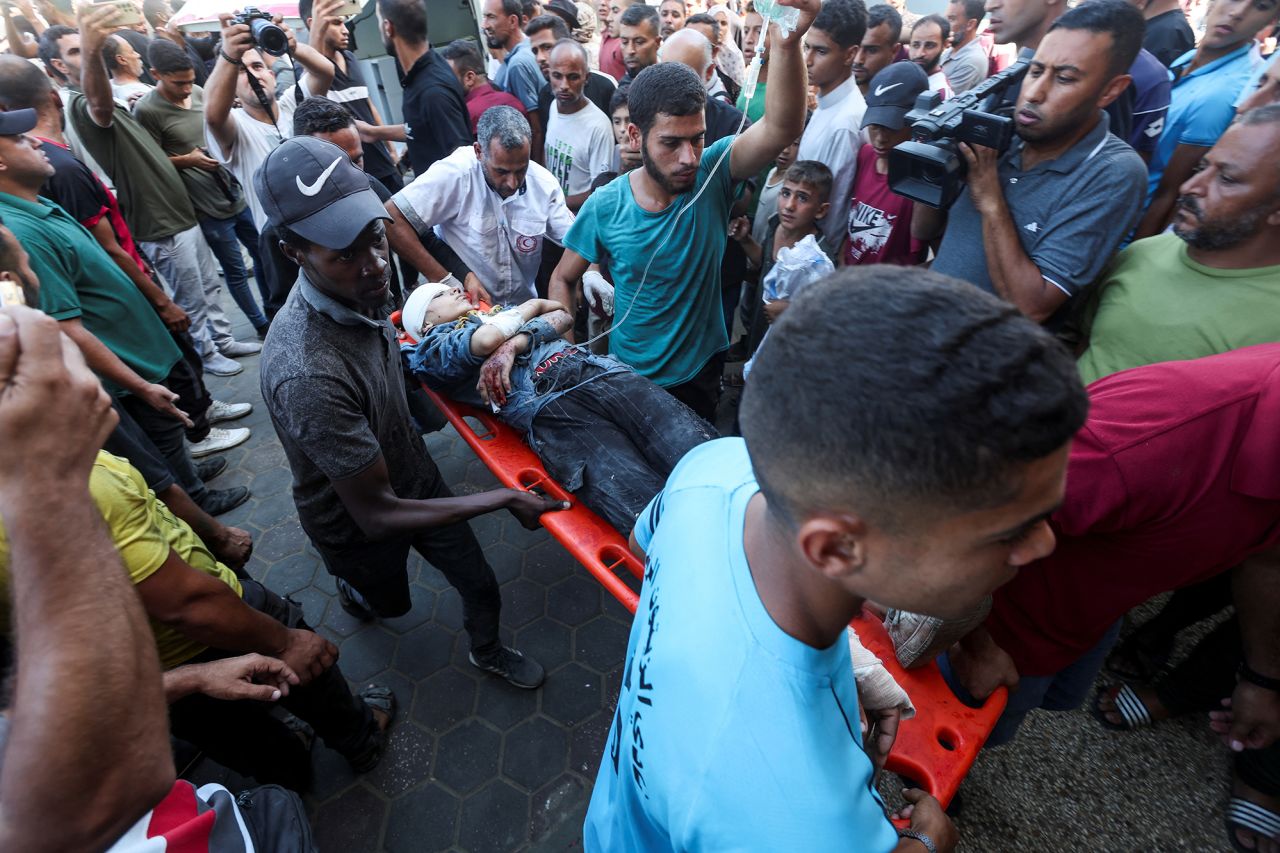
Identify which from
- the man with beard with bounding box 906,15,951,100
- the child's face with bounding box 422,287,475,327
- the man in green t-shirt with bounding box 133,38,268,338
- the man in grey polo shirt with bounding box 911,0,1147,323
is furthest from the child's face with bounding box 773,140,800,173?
the man in green t-shirt with bounding box 133,38,268,338

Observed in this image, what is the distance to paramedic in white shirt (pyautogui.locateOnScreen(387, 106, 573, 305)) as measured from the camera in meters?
3.43

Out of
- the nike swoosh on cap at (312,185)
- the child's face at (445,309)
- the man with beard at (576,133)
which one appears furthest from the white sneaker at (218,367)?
the nike swoosh on cap at (312,185)

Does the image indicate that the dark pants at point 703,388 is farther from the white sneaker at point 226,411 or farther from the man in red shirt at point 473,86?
the white sneaker at point 226,411

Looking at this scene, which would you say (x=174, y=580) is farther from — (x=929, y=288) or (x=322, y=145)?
(x=929, y=288)

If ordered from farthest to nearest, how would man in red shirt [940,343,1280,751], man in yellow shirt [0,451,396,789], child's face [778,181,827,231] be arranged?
child's face [778,181,827,231]
man in yellow shirt [0,451,396,789]
man in red shirt [940,343,1280,751]

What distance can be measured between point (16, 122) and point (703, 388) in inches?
135

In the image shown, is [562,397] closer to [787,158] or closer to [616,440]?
[616,440]

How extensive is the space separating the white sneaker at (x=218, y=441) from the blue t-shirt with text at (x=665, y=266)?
307 centimetres

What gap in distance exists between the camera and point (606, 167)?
474 centimetres

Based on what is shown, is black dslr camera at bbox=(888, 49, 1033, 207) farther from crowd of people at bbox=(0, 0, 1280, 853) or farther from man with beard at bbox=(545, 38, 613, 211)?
man with beard at bbox=(545, 38, 613, 211)

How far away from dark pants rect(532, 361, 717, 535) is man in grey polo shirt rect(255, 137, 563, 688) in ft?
1.01

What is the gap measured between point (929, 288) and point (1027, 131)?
2.18 meters

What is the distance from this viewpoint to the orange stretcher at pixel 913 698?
64.8 inches

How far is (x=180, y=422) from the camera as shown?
3.32m
